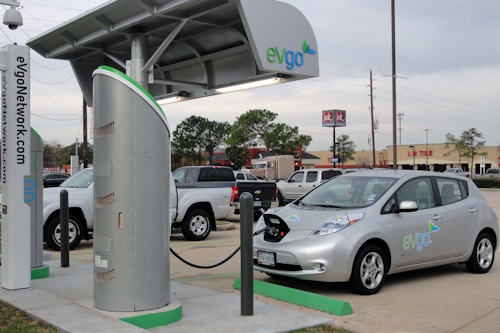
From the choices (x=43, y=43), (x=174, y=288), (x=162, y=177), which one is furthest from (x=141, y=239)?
(x=43, y=43)

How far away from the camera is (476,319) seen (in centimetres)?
Result: 647

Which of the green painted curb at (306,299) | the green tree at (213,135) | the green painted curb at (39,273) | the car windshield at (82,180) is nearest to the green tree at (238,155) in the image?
the green tree at (213,135)

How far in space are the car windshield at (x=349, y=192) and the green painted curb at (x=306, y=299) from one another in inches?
65.7

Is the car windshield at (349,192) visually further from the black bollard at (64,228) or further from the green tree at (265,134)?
the green tree at (265,134)

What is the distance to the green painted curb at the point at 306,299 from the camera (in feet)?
21.3

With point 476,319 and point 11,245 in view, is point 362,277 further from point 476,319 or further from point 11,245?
point 11,245

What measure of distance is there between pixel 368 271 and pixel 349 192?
4.75 ft

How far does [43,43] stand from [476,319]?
773 centimetres

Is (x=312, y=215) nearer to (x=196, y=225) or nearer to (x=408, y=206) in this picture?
(x=408, y=206)

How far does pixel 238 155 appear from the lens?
72688 mm

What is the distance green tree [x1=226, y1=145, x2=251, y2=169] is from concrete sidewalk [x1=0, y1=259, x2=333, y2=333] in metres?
64.5

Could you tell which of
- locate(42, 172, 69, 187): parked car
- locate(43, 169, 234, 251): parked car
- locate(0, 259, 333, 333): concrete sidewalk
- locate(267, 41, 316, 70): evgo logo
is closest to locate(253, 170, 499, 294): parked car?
locate(0, 259, 333, 333): concrete sidewalk

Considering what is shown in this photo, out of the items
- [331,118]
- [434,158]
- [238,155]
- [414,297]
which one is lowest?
[414,297]

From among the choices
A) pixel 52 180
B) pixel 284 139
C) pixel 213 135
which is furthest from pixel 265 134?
pixel 52 180
